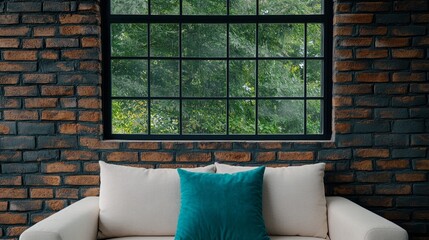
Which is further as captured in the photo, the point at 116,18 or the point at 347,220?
the point at 116,18

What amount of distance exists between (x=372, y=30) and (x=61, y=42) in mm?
2204

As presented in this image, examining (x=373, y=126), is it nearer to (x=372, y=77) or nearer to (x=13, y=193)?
(x=372, y=77)

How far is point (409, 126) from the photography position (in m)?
3.40

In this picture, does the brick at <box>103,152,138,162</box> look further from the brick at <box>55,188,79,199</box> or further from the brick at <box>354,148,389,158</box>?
the brick at <box>354,148,389,158</box>

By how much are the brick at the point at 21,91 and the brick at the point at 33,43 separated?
0.29 meters

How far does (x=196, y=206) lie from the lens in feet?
9.37

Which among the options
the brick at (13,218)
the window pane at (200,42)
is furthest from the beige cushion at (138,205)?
the window pane at (200,42)

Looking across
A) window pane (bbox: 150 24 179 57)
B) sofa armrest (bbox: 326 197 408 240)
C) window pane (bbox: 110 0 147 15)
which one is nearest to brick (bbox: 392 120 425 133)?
sofa armrest (bbox: 326 197 408 240)

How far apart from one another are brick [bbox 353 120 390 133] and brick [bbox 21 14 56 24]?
7.58ft

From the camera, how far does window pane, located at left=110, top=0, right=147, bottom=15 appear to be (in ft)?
12.1

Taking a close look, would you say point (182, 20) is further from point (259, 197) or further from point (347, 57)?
point (259, 197)

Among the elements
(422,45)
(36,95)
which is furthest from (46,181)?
(422,45)

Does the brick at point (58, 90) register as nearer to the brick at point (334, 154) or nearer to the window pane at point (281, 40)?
the window pane at point (281, 40)

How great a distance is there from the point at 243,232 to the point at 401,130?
4.70 feet
